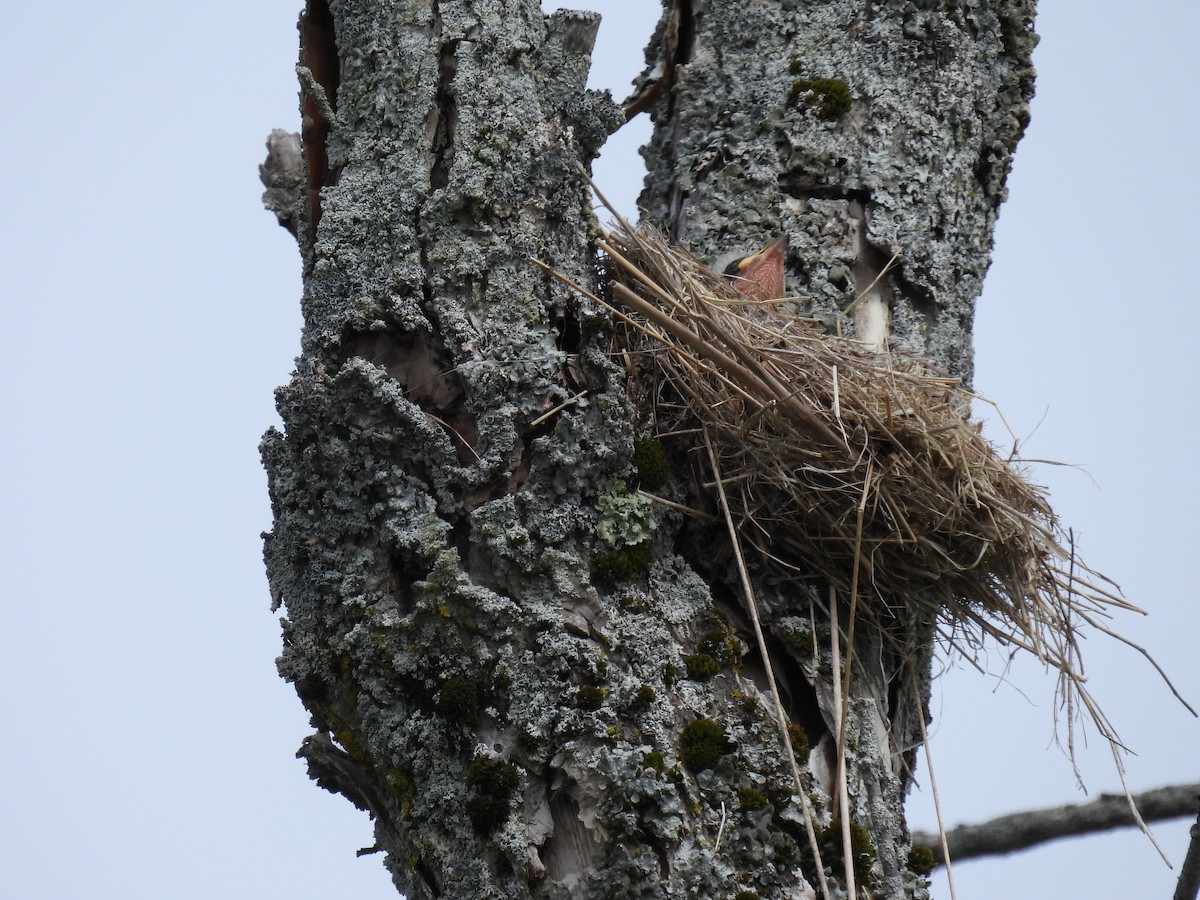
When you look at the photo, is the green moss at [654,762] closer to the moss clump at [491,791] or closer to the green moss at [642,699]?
the green moss at [642,699]

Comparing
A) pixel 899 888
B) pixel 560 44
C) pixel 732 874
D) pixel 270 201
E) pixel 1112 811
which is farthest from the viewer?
pixel 1112 811

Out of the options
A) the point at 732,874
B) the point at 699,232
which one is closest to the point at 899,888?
the point at 732,874

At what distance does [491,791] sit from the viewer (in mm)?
2205

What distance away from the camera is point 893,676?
2645 millimetres

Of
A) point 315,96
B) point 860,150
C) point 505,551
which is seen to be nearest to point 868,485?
point 505,551

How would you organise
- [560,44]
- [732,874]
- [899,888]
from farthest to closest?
[560,44] < [899,888] < [732,874]

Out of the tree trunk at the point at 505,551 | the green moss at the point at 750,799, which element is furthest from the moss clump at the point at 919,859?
the green moss at the point at 750,799

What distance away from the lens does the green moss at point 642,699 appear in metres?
2.25

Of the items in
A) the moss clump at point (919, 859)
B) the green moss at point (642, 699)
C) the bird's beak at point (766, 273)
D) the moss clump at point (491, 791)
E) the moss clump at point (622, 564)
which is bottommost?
the moss clump at point (919, 859)

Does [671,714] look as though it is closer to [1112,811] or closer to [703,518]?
[703,518]

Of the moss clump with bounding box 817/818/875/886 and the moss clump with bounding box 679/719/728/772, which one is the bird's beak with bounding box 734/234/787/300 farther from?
the moss clump with bounding box 817/818/875/886

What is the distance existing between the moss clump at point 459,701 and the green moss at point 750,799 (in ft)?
1.64

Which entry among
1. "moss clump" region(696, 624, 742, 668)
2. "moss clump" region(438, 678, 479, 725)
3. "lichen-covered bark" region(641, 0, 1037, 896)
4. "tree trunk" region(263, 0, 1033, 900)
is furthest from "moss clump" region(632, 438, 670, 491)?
Answer: "lichen-covered bark" region(641, 0, 1037, 896)

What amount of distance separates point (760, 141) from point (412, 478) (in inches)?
53.5
